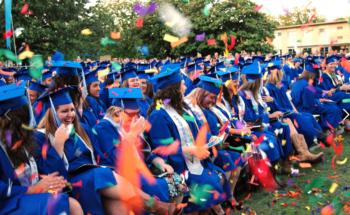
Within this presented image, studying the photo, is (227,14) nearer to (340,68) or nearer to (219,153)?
(340,68)

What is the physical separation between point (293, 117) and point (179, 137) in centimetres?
347

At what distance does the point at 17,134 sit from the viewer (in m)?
2.88

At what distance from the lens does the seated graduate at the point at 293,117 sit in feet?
20.7

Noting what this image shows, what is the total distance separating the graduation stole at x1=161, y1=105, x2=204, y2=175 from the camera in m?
4.07

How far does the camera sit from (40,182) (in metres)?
2.87

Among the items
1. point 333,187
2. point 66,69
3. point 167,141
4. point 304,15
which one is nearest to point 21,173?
point 167,141

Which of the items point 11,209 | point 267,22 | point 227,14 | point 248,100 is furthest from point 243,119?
point 267,22

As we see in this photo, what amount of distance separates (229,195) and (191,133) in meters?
0.87

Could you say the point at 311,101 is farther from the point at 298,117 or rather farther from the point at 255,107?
the point at 255,107

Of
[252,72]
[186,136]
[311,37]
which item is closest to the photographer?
[186,136]

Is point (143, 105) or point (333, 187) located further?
point (143, 105)

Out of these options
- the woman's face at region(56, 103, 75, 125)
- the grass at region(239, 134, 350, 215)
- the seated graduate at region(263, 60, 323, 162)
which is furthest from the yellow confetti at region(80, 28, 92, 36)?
the woman's face at region(56, 103, 75, 125)

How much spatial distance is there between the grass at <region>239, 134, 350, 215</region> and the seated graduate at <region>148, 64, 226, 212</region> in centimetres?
83

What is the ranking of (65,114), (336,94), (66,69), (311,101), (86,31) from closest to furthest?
1. (65,114)
2. (66,69)
3. (311,101)
4. (336,94)
5. (86,31)
